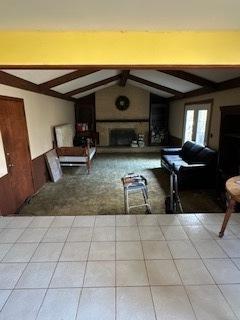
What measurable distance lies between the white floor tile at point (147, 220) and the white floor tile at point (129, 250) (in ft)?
1.25

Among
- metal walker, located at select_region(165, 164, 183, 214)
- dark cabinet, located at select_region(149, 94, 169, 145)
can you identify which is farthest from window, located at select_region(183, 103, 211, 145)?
metal walker, located at select_region(165, 164, 183, 214)

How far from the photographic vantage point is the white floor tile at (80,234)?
241cm

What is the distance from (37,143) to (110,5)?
12.4ft

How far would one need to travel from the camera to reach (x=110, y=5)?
1.57m

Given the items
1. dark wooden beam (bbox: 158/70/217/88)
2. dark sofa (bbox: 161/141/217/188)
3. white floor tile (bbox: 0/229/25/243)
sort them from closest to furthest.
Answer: white floor tile (bbox: 0/229/25/243), dark sofa (bbox: 161/141/217/188), dark wooden beam (bbox: 158/70/217/88)

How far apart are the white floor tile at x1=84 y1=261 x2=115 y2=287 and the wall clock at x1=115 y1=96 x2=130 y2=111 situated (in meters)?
7.86

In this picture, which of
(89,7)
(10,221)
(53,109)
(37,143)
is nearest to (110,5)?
(89,7)

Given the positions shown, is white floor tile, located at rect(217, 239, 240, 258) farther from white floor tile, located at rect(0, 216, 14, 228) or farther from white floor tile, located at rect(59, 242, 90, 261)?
white floor tile, located at rect(0, 216, 14, 228)

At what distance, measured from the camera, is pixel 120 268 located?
197 cm

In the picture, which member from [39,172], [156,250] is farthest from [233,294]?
[39,172]

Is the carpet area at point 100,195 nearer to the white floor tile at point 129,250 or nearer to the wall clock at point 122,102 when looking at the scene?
the white floor tile at point 129,250

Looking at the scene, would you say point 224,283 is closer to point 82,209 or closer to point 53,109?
point 82,209

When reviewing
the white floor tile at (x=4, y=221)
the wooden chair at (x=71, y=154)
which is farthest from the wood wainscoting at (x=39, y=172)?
the white floor tile at (x=4, y=221)

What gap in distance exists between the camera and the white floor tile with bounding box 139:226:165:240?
2.41m
